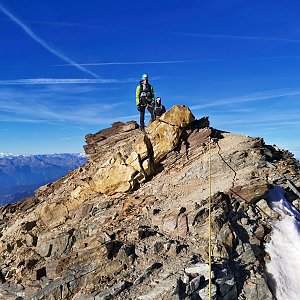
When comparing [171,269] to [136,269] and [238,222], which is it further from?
[238,222]

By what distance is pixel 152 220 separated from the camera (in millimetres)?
21609

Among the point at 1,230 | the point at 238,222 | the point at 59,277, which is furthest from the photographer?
the point at 1,230

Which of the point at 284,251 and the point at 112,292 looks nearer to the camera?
the point at 112,292

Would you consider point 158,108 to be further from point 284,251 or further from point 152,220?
point 284,251

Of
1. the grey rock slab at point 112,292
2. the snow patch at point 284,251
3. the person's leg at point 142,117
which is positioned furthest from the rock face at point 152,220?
the person's leg at point 142,117

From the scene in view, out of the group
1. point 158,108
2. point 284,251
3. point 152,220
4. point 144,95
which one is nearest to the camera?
point 284,251

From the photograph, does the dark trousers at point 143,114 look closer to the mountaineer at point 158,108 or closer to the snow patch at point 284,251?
the mountaineer at point 158,108

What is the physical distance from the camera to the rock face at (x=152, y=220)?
1698cm

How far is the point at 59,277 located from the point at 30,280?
221 cm

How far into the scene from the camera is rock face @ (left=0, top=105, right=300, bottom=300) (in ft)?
55.7

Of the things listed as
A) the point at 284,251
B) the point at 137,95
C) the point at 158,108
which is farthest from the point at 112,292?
the point at 158,108

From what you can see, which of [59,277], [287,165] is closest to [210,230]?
[59,277]

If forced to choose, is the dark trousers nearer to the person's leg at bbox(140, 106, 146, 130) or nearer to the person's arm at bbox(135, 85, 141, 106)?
the person's leg at bbox(140, 106, 146, 130)

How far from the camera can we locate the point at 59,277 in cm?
1814
